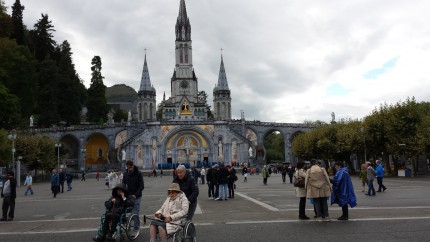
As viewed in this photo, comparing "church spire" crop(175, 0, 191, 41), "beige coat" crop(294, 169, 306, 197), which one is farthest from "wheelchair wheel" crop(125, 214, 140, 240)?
"church spire" crop(175, 0, 191, 41)

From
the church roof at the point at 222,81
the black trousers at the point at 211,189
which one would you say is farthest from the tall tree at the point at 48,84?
the black trousers at the point at 211,189

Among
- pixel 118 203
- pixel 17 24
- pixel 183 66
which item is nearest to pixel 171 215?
pixel 118 203

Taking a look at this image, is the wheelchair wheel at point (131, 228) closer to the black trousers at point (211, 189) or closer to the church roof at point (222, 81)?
the black trousers at point (211, 189)

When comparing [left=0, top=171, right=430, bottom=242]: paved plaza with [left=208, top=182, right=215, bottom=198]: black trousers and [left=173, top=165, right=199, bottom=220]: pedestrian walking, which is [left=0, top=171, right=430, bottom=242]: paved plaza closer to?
[left=173, top=165, right=199, bottom=220]: pedestrian walking

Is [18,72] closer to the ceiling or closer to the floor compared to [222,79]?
closer to the floor

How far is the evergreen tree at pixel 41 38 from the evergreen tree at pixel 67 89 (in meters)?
2.74

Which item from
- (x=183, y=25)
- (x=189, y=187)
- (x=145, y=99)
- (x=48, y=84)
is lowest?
(x=189, y=187)

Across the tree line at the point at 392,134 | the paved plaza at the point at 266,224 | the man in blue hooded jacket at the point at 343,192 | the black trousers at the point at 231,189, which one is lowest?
the paved plaza at the point at 266,224

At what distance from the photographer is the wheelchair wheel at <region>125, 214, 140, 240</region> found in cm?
801

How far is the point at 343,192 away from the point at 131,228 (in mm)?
5165

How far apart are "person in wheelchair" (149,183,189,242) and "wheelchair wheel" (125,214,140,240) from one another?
1.28 metres

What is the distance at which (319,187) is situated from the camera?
406 inches

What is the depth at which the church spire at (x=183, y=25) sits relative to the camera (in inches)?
3563

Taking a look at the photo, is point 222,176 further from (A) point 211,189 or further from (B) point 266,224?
(B) point 266,224
